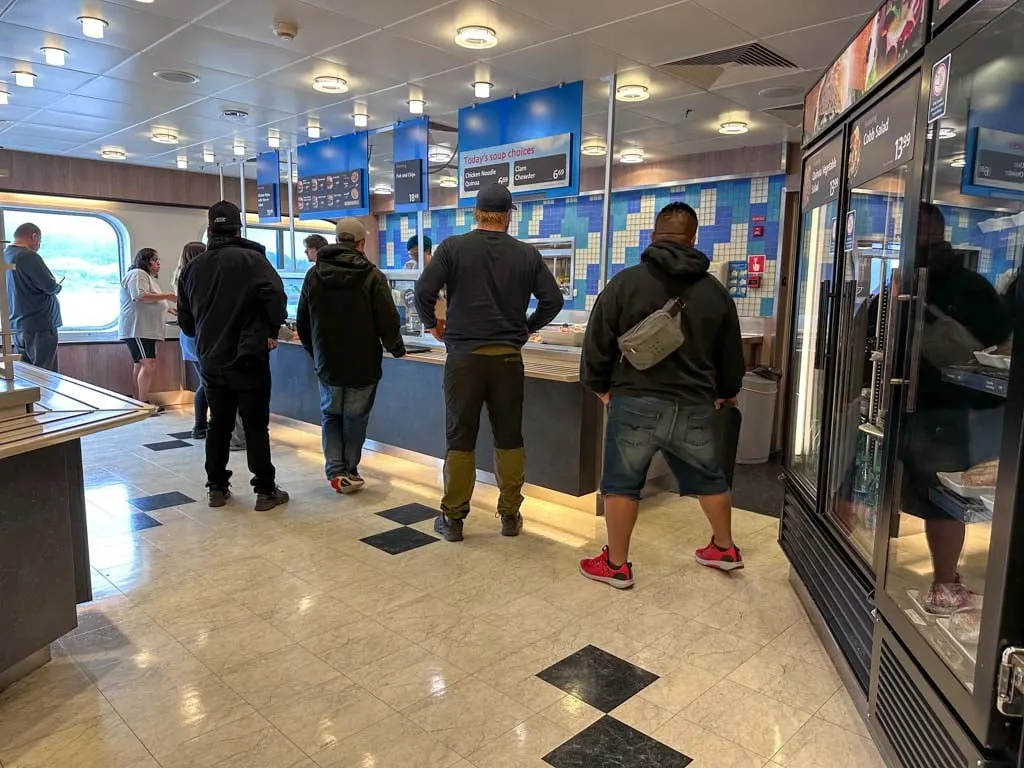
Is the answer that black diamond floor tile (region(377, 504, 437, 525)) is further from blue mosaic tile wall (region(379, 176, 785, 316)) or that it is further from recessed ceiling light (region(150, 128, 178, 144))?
recessed ceiling light (region(150, 128, 178, 144))

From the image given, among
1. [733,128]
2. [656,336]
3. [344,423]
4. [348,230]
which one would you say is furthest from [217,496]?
[733,128]

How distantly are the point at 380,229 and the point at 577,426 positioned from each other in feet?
26.5

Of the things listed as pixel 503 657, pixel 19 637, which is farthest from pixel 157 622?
pixel 503 657

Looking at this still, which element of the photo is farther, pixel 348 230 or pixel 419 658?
pixel 348 230

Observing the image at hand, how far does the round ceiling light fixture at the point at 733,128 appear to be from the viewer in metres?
5.84

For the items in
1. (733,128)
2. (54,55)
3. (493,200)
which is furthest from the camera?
(733,128)

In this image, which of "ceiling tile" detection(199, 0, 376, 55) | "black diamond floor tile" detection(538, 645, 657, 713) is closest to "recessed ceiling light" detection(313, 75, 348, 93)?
"ceiling tile" detection(199, 0, 376, 55)

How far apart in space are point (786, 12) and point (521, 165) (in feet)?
6.76

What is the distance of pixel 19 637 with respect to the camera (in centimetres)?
217

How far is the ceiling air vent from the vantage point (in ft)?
18.7

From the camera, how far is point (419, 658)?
8.04 ft

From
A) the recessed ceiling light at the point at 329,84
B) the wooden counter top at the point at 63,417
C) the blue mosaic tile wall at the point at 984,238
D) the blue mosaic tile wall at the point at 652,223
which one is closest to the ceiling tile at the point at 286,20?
the recessed ceiling light at the point at 329,84

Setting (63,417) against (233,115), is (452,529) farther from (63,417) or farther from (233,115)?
(233,115)

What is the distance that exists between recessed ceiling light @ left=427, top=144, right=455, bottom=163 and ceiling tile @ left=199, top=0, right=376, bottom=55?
9.54 feet
